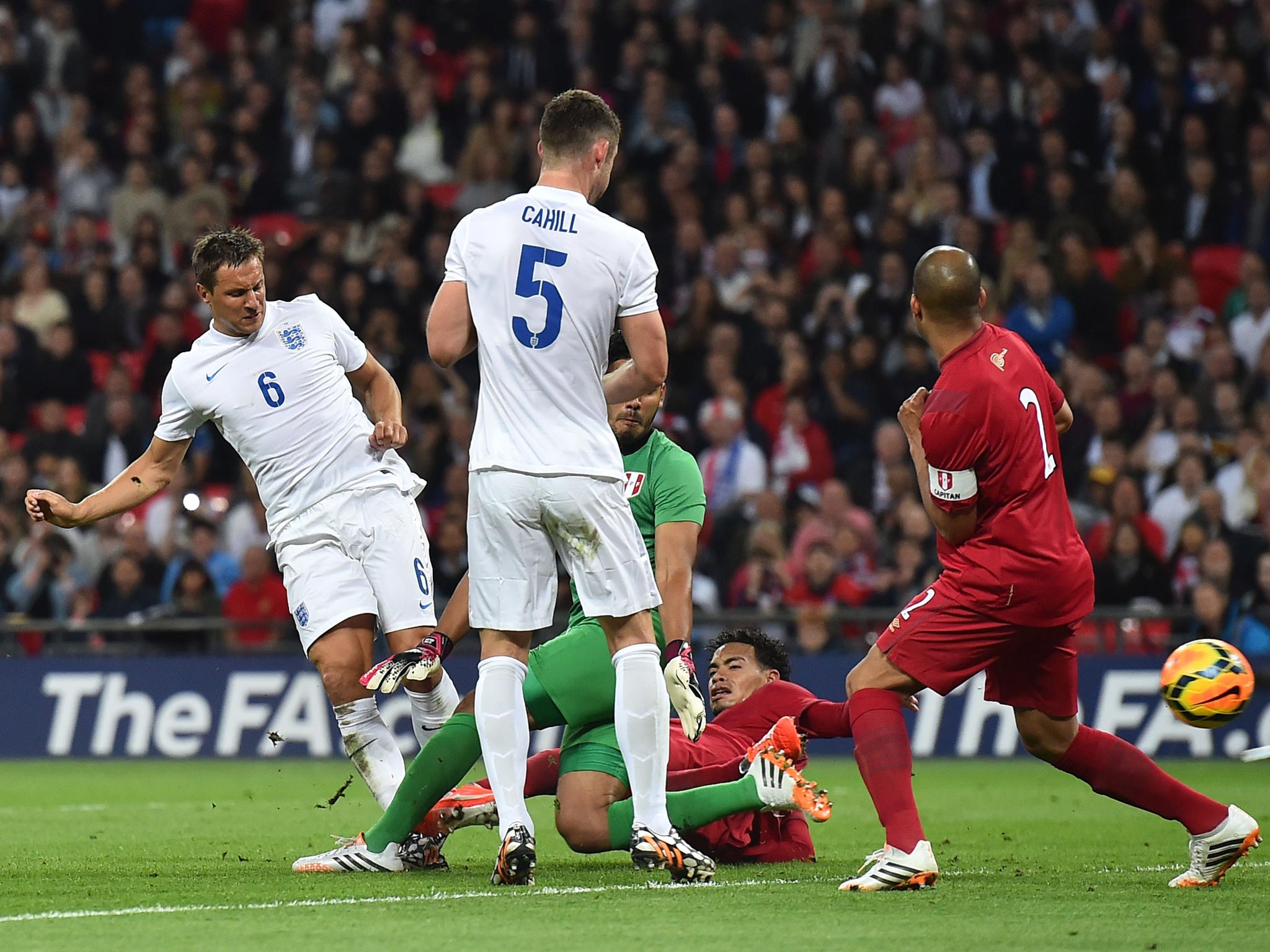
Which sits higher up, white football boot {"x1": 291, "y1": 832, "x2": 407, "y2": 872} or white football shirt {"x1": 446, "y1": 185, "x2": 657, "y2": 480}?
white football shirt {"x1": 446, "y1": 185, "x2": 657, "y2": 480}

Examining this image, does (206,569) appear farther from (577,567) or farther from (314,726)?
(577,567)

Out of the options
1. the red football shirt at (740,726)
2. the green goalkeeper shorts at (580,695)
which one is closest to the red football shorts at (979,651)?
the red football shirt at (740,726)

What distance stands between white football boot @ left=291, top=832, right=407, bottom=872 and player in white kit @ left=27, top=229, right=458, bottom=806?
431 millimetres

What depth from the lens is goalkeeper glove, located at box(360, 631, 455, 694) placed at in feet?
21.9

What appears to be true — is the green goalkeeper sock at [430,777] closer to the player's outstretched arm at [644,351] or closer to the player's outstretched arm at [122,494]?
the player's outstretched arm at [644,351]

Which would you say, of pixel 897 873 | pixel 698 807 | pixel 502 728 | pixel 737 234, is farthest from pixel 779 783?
pixel 737 234

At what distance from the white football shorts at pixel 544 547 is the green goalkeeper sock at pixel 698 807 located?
0.89 metres

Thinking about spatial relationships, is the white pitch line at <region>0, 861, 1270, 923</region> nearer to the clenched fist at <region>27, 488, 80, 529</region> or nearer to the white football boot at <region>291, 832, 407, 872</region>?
the white football boot at <region>291, 832, 407, 872</region>

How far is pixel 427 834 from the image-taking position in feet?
23.8

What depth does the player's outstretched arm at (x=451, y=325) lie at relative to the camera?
21.1 feet

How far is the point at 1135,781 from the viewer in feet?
21.7

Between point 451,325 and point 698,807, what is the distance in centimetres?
203

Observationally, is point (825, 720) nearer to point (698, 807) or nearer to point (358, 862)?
point (698, 807)

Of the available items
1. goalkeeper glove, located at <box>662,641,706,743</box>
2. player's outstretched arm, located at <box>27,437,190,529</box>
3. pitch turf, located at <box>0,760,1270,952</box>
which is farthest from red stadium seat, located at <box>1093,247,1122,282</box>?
goalkeeper glove, located at <box>662,641,706,743</box>
